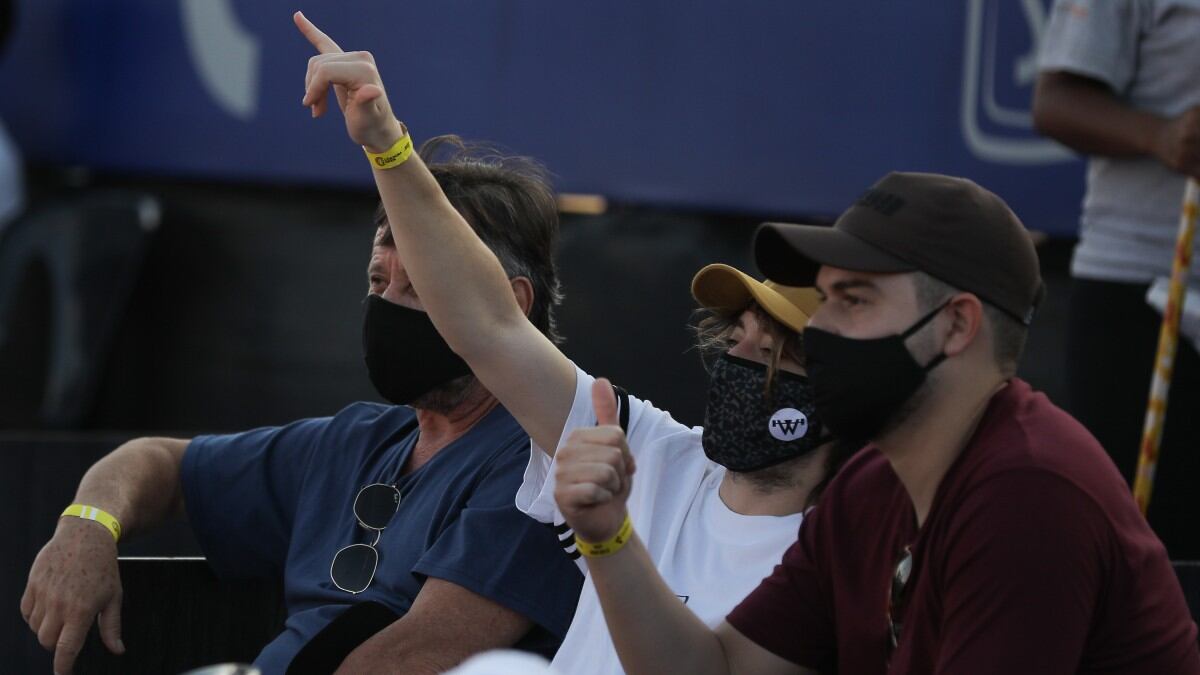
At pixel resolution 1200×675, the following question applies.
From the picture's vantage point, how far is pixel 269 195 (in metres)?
5.94

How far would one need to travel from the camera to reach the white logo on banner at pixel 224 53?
572cm

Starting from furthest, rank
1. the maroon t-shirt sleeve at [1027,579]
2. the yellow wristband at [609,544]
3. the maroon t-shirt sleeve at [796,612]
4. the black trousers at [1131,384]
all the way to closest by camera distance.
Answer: the black trousers at [1131,384], the maroon t-shirt sleeve at [796,612], the yellow wristband at [609,544], the maroon t-shirt sleeve at [1027,579]

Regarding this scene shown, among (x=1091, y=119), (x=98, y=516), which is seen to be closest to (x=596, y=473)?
(x=98, y=516)

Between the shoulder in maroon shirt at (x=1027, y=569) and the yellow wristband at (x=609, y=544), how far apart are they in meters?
0.33

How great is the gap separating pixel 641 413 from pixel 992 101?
322 centimetres

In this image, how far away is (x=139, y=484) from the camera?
3.33 meters

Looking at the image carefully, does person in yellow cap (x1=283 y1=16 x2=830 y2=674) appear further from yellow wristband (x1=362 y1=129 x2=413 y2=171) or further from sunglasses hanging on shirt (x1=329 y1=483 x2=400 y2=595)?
sunglasses hanging on shirt (x1=329 y1=483 x2=400 y2=595)

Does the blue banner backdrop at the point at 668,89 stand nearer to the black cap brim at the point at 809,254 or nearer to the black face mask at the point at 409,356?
the black face mask at the point at 409,356

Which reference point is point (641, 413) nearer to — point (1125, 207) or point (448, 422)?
point (448, 422)

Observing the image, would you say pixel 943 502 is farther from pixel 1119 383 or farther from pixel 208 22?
pixel 208 22

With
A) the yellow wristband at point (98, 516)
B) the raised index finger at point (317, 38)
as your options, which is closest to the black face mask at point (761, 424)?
the raised index finger at point (317, 38)

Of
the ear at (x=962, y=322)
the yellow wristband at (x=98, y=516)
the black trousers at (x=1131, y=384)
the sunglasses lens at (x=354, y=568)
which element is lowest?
the black trousers at (x=1131, y=384)

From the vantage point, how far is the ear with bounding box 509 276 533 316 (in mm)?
3184

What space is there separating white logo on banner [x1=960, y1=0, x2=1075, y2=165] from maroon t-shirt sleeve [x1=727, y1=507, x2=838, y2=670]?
138 inches
